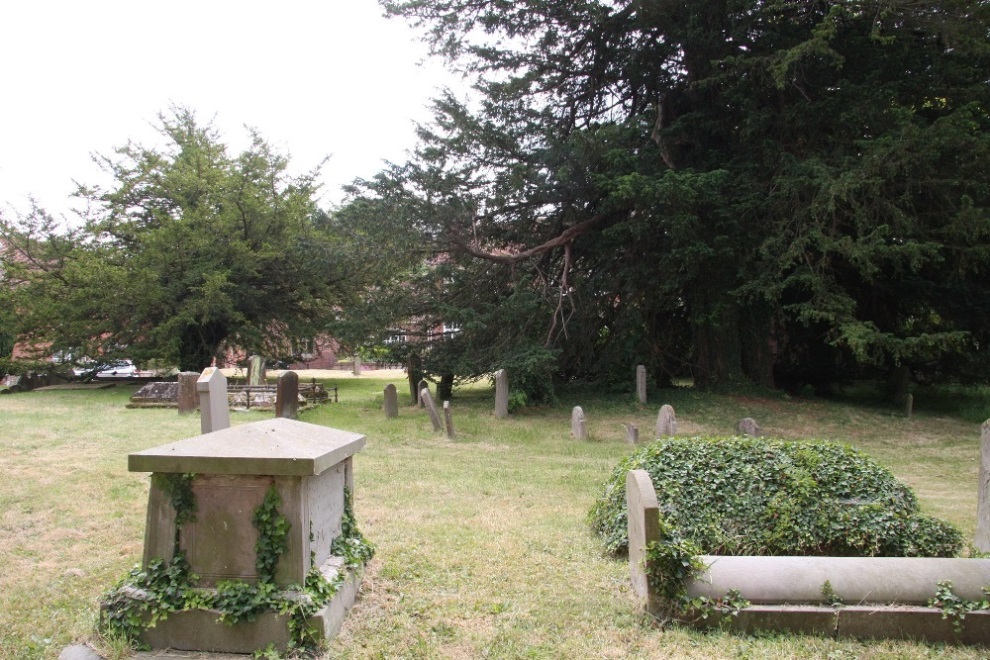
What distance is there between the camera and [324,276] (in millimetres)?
25391

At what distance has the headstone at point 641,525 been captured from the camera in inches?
172

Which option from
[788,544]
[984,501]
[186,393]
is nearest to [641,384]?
[186,393]

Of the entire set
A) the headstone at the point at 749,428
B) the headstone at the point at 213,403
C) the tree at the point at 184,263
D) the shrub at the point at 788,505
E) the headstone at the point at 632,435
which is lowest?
the headstone at the point at 632,435

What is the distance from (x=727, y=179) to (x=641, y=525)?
14096mm

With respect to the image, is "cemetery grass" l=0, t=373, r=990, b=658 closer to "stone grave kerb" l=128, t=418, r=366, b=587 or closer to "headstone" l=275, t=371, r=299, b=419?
"stone grave kerb" l=128, t=418, r=366, b=587

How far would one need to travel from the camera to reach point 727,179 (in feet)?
54.5

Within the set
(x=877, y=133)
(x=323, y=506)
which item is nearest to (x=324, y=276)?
(x=877, y=133)

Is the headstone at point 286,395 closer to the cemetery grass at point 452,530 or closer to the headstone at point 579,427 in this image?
the cemetery grass at point 452,530

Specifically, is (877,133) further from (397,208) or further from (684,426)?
(397,208)

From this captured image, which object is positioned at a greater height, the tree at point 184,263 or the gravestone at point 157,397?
the tree at point 184,263

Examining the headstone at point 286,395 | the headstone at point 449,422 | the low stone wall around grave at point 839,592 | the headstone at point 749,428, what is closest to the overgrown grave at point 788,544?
the low stone wall around grave at point 839,592

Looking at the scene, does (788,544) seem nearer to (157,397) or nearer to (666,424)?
(666,424)

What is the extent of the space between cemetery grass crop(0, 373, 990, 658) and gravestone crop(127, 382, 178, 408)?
1868 mm

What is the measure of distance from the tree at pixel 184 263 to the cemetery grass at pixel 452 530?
7742 mm
